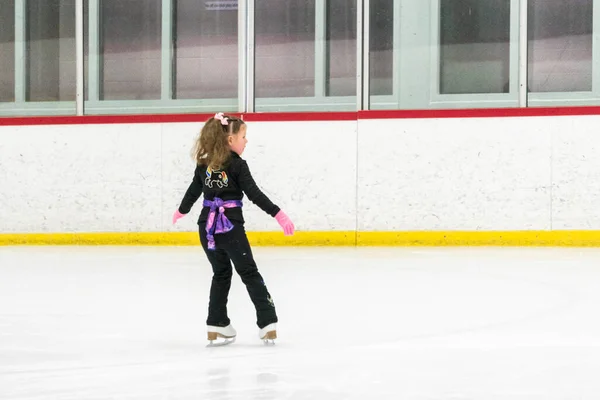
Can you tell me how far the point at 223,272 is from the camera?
4.07 m

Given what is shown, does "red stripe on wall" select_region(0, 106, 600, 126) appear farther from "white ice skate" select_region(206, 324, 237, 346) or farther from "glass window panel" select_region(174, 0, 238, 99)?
"white ice skate" select_region(206, 324, 237, 346)

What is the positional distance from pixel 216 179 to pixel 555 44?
6.40 metres

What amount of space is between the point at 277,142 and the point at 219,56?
1.31m

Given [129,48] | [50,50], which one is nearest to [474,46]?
[129,48]

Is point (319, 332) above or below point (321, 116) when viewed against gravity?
below

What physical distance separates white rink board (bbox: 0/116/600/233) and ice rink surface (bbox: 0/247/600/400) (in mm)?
1447

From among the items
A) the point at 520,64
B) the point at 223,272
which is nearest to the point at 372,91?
the point at 520,64

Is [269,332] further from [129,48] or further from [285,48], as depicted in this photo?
[129,48]

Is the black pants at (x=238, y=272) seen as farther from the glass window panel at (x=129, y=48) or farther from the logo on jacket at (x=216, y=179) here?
the glass window panel at (x=129, y=48)

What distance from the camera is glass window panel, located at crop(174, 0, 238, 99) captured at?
10281 mm

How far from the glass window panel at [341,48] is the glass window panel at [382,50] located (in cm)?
22

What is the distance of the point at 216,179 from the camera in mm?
3938

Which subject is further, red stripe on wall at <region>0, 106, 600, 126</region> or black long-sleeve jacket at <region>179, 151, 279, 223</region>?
red stripe on wall at <region>0, 106, 600, 126</region>

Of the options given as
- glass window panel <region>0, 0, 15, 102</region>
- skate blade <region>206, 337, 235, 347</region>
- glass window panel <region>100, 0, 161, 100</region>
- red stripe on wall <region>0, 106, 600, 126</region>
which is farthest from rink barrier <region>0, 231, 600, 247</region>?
skate blade <region>206, 337, 235, 347</region>
